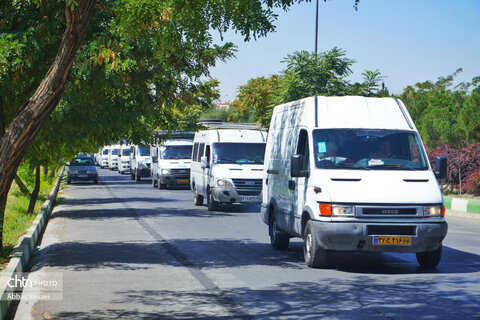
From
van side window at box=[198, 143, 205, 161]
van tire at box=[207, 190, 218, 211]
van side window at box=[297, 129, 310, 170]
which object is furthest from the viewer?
van side window at box=[198, 143, 205, 161]

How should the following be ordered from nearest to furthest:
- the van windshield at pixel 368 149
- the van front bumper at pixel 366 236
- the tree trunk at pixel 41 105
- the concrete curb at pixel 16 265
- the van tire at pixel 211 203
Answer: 1. the concrete curb at pixel 16 265
2. the tree trunk at pixel 41 105
3. the van front bumper at pixel 366 236
4. the van windshield at pixel 368 149
5. the van tire at pixel 211 203

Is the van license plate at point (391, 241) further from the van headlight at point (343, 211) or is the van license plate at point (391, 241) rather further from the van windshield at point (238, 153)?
the van windshield at point (238, 153)

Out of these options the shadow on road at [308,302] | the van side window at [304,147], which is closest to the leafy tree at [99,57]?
the van side window at [304,147]

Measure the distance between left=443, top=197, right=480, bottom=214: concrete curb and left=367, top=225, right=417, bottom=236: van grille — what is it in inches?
468

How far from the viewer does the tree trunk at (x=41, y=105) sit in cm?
859

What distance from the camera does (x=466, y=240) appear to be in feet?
47.6

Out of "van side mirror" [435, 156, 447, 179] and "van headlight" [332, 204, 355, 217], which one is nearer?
"van headlight" [332, 204, 355, 217]

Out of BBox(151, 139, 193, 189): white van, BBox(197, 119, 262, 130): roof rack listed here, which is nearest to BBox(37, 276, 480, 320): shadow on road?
BBox(197, 119, 262, 130): roof rack

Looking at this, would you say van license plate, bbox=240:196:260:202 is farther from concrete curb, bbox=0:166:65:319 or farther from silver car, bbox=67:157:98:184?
silver car, bbox=67:157:98:184

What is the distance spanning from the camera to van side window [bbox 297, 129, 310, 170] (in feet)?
36.7

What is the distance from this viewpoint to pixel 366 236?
32.6ft

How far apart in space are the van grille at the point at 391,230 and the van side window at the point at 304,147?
1640 millimetres

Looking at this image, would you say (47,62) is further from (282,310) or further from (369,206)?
(282,310)

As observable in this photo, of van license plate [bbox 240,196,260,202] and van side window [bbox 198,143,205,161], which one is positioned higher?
van side window [bbox 198,143,205,161]
